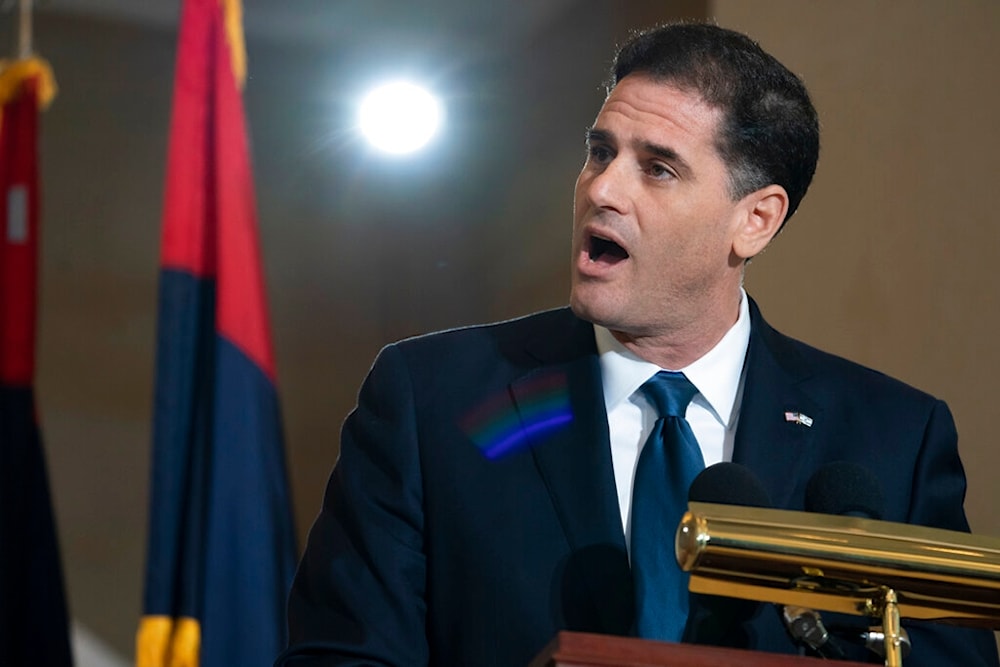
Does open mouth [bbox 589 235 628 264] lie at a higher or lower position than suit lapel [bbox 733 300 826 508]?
higher

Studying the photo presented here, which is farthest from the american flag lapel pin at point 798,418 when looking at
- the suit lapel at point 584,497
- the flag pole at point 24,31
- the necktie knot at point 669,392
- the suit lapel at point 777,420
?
the flag pole at point 24,31

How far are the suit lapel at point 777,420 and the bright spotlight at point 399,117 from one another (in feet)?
5.01

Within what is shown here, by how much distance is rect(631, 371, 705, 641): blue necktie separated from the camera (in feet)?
5.37

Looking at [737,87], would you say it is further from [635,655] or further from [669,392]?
[635,655]

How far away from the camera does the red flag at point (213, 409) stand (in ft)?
8.59

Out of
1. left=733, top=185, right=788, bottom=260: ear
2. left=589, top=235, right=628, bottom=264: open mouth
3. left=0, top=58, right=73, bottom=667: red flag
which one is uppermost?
left=733, top=185, right=788, bottom=260: ear

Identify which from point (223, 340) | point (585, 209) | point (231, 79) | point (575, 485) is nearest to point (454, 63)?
point (231, 79)

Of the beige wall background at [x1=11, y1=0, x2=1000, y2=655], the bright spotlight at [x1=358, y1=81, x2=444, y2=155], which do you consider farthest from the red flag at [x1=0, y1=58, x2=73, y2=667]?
the bright spotlight at [x1=358, y1=81, x2=444, y2=155]

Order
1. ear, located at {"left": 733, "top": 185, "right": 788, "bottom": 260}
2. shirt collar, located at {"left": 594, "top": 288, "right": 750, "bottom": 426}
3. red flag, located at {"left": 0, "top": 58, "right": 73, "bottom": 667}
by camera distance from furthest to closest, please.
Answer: red flag, located at {"left": 0, "top": 58, "right": 73, "bottom": 667}, ear, located at {"left": 733, "top": 185, "right": 788, "bottom": 260}, shirt collar, located at {"left": 594, "top": 288, "right": 750, "bottom": 426}

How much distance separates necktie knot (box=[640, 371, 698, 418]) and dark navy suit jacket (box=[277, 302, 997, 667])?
7cm

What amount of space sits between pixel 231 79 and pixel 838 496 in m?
1.94

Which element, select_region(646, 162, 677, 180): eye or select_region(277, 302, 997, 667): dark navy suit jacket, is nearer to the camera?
select_region(277, 302, 997, 667): dark navy suit jacket

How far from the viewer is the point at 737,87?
1995mm

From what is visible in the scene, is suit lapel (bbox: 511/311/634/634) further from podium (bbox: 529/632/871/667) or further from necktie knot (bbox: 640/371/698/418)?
podium (bbox: 529/632/871/667)
